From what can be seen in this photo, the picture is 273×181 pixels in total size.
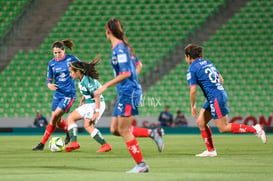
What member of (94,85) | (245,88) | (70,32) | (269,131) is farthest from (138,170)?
(70,32)

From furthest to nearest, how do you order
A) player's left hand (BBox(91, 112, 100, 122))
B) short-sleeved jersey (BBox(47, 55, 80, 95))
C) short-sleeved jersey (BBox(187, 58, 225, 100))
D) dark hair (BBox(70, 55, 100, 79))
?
short-sleeved jersey (BBox(47, 55, 80, 95)) → dark hair (BBox(70, 55, 100, 79)) → player's left hand (BBox(91, 112, 100, 122)) → short-sleeved jersey (BBox(187, 58, 225, 100))

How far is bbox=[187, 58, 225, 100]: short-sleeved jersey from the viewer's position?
1061cm

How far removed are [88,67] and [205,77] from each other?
2354 millimetres

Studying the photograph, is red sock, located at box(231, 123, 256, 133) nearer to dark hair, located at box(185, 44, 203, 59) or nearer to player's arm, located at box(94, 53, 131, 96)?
dark hair, located at box(185, 44, 203, 59)

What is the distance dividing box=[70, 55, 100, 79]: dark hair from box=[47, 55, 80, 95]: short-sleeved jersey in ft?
3.45

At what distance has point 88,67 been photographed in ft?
37.8

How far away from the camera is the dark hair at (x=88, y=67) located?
37.7 feet

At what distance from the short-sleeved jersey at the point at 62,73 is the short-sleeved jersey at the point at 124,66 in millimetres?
5415

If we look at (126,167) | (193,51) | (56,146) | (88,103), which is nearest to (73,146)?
(56,146)

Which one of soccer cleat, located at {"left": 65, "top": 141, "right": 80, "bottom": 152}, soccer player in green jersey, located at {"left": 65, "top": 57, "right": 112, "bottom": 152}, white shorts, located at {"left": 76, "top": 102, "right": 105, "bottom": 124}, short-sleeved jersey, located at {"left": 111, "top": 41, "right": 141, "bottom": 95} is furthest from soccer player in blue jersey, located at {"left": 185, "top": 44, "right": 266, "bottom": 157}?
short-sleeved jersey, located at {"left": 111, "top": 41, "right": 141, "bottom": 95}

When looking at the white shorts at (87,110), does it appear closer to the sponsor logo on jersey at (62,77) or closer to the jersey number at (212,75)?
the sponsor logo on jersey at (62,77)


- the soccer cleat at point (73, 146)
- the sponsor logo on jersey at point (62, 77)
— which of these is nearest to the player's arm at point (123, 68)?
the soccer cleat at point (73, 146)

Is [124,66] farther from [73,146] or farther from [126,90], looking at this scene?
[73,146]

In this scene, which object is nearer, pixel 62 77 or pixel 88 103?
pixel 88 103
